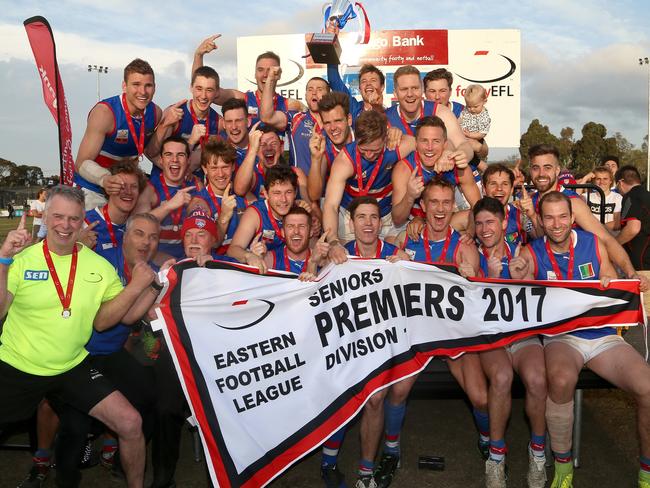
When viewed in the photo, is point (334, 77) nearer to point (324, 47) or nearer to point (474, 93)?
point (324, 47)

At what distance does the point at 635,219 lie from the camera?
26.7ft

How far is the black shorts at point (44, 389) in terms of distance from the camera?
3.67m

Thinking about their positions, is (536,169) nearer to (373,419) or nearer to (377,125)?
(377,125)

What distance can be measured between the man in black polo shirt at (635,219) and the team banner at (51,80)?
7.11m

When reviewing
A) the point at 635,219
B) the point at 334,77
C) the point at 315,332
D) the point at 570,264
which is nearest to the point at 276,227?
the point at 315,332

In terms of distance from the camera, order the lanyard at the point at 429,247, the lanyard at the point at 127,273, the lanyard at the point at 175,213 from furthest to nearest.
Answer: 1. the lanyard at the point at 175,213
2. the lanyard at the point at 127,273
3. the lanyard at the point at 429,247

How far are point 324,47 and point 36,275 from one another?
4206 millimetres

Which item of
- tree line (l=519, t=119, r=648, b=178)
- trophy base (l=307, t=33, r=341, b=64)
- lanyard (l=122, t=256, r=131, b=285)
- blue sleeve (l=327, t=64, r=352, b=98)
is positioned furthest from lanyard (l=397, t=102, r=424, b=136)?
tree line (l=519, t=119, r=648, b=178)

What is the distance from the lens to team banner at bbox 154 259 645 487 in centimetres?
394

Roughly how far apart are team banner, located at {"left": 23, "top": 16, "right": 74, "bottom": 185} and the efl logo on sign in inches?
108

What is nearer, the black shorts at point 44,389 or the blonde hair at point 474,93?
the black shorts at point 44,389

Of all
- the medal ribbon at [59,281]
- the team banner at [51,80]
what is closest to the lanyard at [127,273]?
the medal ribbon at [59,281]

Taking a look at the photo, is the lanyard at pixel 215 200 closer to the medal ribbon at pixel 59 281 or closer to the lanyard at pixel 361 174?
the lanyard at pixel 361 174

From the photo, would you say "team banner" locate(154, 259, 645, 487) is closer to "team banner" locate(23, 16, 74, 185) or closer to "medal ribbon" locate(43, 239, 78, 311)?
"medal ribbon" locate(43, 239, 78, 311)
